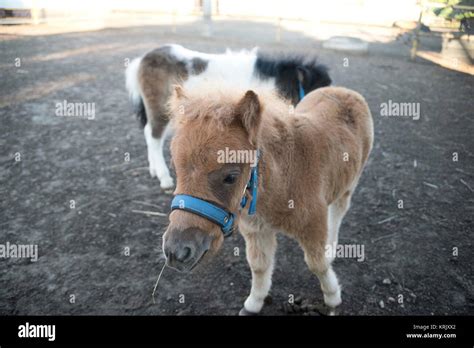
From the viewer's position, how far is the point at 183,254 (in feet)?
5.67

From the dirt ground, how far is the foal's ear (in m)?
1.90

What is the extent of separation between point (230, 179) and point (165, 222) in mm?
2539

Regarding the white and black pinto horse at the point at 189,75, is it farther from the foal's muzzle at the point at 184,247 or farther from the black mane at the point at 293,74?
the foal's muzzle at the point at 184,247

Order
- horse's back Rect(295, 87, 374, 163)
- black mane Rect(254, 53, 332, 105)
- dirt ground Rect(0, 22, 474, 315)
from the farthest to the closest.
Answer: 1. black mane Rect(254, 53, 332, 105)
2. dirt ground Rect(0, 22, 474, 315)
3. horse's back Rect(295, 87, 374, 163)

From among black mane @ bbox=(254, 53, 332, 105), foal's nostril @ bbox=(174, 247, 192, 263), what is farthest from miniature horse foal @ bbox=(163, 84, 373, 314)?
black mane @ bbox=(254, 53, 332, 105)

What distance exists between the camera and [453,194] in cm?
439

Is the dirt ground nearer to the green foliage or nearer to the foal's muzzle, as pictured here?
the green foliage

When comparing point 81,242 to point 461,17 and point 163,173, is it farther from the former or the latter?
point 461,17

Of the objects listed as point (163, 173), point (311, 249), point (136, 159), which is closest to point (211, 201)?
point (311, 249)

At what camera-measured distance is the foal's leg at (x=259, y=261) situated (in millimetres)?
2711

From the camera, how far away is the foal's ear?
187cm

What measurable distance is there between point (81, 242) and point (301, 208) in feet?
8.95

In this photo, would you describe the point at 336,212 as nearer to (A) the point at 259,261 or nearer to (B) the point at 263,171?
(A) the point at 259,261

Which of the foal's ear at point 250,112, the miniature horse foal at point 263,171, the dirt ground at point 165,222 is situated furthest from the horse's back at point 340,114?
the dirt ground at point 165,222
